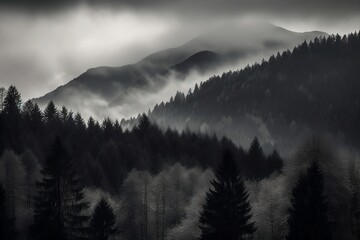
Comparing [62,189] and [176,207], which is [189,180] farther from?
[62,189]

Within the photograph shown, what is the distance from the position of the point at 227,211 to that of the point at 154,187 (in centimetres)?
4143

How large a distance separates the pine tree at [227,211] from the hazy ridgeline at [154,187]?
0.38 ft

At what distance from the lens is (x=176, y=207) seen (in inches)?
4286

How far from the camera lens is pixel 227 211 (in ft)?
221

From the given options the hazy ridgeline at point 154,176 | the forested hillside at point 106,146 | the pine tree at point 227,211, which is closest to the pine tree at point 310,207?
the pine tree at point 227,211

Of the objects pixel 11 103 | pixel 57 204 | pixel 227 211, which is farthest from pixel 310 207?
pixel 11 103

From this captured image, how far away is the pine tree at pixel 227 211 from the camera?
66.4 meters

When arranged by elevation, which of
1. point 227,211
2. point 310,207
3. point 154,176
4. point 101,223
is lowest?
point 310,207

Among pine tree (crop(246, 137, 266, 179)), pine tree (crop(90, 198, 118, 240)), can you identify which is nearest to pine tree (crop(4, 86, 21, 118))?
pine tree (crop(246, 137, 266, 179))

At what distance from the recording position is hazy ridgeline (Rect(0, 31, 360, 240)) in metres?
67.6

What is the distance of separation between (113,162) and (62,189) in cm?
7505

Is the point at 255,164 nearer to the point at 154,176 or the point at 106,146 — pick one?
the point at 154,176

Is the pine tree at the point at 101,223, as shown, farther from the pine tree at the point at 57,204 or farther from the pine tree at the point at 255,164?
the pine tree at the point at 255,164

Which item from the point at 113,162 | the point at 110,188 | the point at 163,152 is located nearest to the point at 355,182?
the point at 110,188
